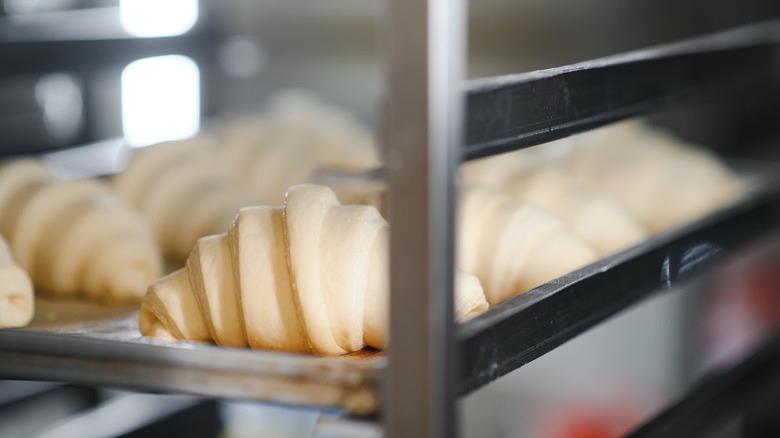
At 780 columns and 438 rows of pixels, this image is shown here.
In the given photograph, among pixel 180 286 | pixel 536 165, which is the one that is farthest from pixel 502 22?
pixel 180 286

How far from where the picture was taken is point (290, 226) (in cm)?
70

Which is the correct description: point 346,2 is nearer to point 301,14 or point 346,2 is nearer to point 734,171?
point 301,14

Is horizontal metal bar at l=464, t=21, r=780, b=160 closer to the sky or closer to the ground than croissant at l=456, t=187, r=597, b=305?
closer to the sky

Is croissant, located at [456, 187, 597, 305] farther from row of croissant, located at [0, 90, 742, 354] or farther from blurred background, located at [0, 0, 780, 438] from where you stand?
blurred background, located at [0, 0, 780, 438]

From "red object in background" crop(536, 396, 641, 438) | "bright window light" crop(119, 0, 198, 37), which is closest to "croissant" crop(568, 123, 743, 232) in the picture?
"red object in background" crop(536, 396, 641, 438)

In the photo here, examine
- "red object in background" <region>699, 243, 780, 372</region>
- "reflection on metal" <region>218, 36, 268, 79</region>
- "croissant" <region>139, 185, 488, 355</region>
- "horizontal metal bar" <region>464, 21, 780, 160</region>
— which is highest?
"horizontal metal bar" <region>464, 21, 780, 160</region>

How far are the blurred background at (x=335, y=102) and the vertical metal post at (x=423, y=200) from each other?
1.80 ft

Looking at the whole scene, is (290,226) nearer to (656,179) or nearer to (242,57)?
(656,179)

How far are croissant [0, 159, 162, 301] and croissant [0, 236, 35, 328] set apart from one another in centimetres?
12

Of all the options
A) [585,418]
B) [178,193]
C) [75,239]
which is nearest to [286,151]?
[178,193]

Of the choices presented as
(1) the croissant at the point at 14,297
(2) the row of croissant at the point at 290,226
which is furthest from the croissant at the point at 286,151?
(1) the croissant at the point at 14,297

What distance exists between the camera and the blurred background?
56.3 inches

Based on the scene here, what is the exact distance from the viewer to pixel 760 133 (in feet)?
6.28

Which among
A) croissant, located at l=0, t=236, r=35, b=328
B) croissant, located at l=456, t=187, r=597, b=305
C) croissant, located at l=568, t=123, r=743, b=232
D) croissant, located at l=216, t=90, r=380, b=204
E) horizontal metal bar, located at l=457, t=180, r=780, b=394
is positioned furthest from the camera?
croissant, located at l=216, t=90, r=380, b=204
